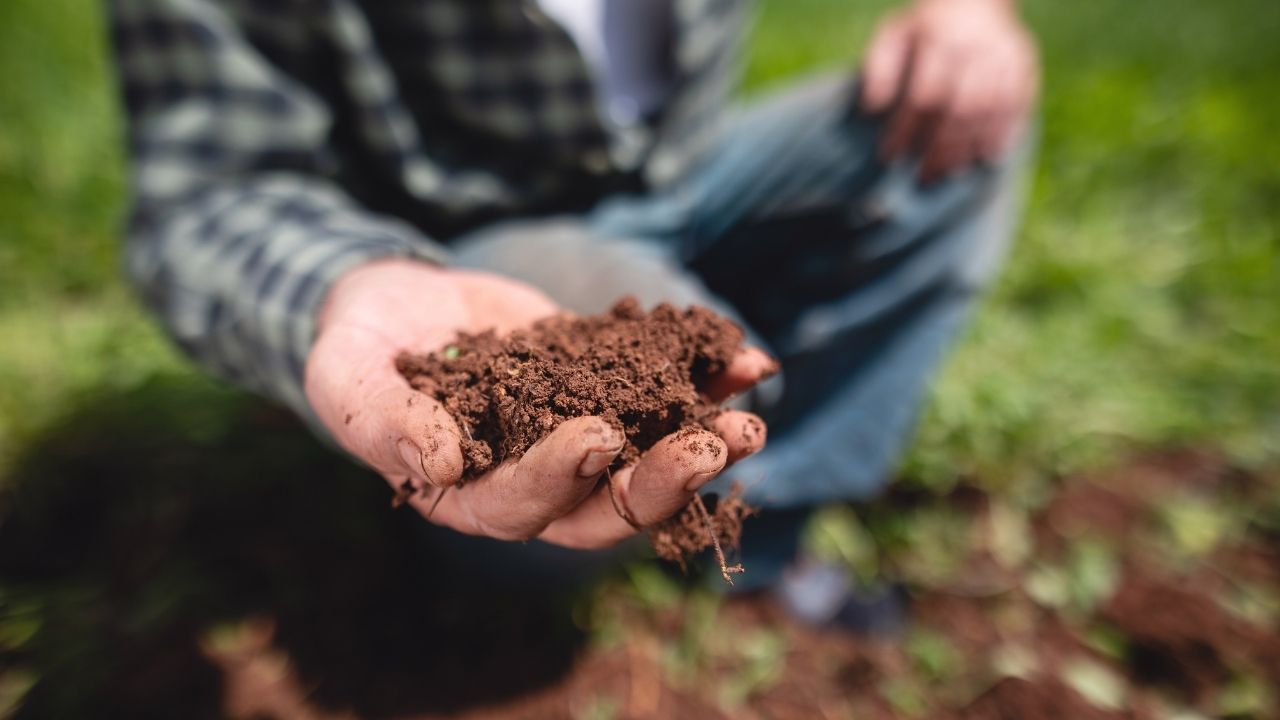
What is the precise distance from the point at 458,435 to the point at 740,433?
1.25 feet

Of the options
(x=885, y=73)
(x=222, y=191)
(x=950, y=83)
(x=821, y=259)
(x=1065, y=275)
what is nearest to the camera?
(x=222, y=191)

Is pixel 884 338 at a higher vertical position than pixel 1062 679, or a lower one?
higher

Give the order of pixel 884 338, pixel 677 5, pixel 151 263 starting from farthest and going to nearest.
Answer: pixel 884 338, pixel 677 5, pixel 151 263

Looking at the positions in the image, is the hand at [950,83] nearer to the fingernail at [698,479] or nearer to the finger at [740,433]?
the finger at [740,433]

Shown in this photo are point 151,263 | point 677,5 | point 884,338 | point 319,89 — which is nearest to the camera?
point 151,263

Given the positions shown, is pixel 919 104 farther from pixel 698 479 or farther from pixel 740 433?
pixel 698 479

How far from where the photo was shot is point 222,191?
1.52m

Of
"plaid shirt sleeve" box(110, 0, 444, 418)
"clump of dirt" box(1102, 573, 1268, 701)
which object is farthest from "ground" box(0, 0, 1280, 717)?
"plaid shirt sleeve" box(110, 0, 444, 418)

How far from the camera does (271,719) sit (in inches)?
61.8

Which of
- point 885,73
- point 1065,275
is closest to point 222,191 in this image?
point 885,73

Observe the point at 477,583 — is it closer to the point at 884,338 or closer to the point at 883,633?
the point at 883,633

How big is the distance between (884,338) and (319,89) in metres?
1.51

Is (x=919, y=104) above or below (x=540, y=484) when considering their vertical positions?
above

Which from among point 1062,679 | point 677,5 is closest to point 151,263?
point 677,5
